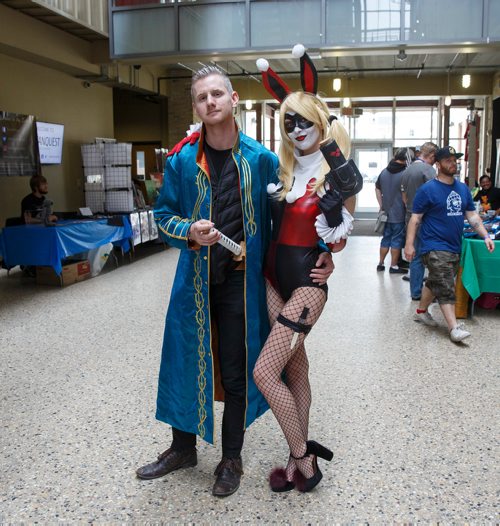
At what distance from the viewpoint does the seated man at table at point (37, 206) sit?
6766mm

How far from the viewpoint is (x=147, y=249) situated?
10.2m

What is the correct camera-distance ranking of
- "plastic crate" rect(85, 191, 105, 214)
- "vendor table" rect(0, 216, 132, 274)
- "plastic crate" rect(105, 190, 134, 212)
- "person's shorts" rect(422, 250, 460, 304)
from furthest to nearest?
"plastic crate" rect(85, 191, 105, 214)
"plastic crate" rect(105, 190, 134, 212)
"vendor table" rect(0, 216, 132, 274)
"person's shorts" rect(422, 250, 460, 304)

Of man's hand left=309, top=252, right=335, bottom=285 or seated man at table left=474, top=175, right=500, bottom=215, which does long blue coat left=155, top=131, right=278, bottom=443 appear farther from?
seated man at table left=474, top=175, right=500, bottom=215

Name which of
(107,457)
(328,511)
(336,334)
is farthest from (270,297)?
(336,334)

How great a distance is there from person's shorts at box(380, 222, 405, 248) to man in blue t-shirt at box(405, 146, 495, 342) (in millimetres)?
2394

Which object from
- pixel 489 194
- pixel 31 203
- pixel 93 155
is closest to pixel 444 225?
pixel 31 203

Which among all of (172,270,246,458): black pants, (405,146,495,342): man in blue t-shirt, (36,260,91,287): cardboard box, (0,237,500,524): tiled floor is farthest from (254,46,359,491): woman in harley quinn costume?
(36,260,91,287): cardboard box

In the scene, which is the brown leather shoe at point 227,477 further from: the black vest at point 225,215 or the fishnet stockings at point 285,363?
the black vest at point 225,215

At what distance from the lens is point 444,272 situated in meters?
4.45

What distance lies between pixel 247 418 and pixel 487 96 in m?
14.6

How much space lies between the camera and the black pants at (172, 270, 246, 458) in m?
2.19

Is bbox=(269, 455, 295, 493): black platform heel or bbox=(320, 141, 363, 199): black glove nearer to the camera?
bbox=(320, 141, 363, 199): black glove

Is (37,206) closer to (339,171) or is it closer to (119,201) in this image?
(119,201)

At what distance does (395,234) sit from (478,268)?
6.67ft
